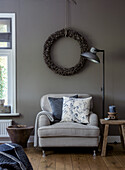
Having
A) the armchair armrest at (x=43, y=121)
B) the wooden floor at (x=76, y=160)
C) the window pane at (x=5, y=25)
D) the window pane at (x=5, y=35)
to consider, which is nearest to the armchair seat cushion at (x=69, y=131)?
the armchair armrest at (x=43, y=121)

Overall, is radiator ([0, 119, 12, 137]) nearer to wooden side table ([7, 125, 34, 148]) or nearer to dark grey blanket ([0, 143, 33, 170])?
wooden side table ([7, 125, 34, 148])

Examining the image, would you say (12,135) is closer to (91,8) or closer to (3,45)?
(3,45)

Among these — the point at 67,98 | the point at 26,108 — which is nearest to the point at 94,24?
the point at 67,98

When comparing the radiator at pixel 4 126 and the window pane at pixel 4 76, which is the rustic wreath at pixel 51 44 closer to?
the window pane at pixel 4 76

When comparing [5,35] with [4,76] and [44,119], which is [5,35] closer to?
[4,76]

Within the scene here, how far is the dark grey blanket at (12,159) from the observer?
206cm

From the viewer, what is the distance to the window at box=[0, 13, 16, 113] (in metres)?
4.91

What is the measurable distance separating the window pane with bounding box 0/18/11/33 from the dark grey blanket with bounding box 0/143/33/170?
3.02m

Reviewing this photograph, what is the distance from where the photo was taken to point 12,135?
4.34 metres

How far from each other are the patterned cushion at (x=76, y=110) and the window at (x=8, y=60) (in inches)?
44.4

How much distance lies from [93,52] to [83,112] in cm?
102

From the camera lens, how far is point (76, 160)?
12.1 feet

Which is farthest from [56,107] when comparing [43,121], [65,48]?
[65,48]

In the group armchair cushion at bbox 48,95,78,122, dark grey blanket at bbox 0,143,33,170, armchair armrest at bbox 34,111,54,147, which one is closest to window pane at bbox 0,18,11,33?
armchair cushion at bbox 48,95,78,122
